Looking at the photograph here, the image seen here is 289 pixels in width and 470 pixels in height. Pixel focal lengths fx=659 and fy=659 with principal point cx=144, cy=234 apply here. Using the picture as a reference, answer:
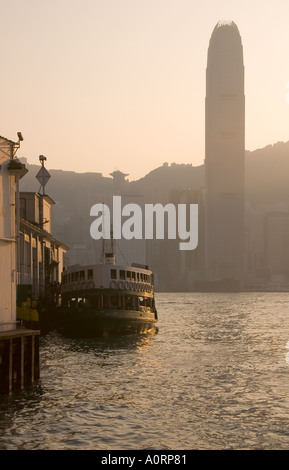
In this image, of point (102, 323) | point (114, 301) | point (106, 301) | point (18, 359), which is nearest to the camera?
point (18, 359)

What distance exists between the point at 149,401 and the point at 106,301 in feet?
90.4

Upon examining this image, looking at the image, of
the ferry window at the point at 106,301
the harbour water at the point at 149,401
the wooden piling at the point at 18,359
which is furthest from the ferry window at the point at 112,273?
the wooden piling at the point at 18,359

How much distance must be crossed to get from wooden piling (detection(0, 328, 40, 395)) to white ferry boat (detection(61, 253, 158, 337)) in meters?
23.4

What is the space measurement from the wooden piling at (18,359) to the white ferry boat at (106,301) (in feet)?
76.6

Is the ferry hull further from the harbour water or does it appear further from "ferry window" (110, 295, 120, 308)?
the harbour water

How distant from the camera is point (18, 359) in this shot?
30.7 metres

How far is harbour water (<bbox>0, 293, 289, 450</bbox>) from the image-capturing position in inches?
953

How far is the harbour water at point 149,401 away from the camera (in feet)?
79.4

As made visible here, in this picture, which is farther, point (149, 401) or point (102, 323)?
Answer: point (102, 323)

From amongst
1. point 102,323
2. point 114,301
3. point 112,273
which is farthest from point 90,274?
point 102,323

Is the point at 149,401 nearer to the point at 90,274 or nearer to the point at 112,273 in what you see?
the point at 112,273

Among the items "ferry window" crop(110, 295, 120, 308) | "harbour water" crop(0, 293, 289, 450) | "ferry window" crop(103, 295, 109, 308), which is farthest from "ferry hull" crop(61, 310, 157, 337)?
"harbour water" crop(0, 293, 289, 450)
